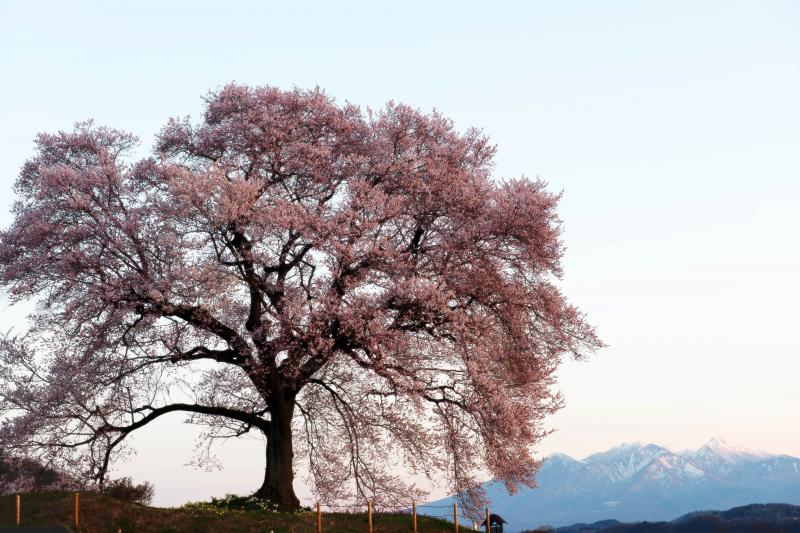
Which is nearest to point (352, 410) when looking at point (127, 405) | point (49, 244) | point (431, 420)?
point (431, 420)

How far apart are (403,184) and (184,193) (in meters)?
8.77

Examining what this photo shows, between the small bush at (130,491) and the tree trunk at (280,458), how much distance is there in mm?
6953

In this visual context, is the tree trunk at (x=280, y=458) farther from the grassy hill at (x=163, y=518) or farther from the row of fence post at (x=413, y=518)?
the row of fence post at (x=413, y=518)

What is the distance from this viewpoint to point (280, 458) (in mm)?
39031

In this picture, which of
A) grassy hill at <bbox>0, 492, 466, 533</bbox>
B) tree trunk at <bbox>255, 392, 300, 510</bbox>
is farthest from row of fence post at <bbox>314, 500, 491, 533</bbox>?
tree trunk at <bbox>255, 392, 300, 510</bbox>

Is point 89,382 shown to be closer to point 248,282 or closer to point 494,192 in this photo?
point 248,282

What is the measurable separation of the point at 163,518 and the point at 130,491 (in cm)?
1377

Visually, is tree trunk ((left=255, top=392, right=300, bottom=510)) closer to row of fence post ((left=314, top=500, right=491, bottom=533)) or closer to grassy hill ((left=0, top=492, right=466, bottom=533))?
grassy hill ((left=0, top=492, right=466, bottom=533))

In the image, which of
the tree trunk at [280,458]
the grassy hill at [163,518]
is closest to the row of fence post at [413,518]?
the grassy hill at [163,518]

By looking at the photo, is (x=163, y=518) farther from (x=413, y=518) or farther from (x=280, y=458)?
(x=413, y=518)

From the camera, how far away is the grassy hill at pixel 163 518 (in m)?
33.2

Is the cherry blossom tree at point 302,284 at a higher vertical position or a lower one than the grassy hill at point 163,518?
higher

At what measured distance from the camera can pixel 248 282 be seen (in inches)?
1479

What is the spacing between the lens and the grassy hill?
33.2 m
